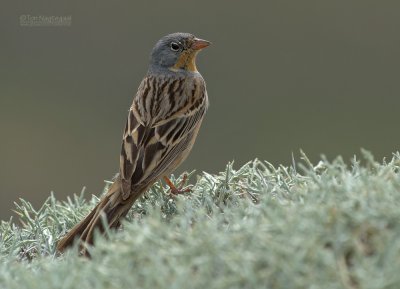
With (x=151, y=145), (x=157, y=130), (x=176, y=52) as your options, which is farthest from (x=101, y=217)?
(x=176, y=52)

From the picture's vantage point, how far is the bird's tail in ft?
10.3

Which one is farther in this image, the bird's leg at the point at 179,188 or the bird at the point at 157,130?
the bird at the point at 157,130

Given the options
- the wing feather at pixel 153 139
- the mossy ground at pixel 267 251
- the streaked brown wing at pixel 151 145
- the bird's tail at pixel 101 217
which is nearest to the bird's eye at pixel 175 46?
the wing feather at pixel 153 139

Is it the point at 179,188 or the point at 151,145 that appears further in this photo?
the point at 151,145

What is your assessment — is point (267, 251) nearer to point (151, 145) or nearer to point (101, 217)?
point (101, 217)

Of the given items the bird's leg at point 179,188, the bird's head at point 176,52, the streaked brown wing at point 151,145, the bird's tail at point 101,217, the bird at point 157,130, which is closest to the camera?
the bird's tail at point 101,217

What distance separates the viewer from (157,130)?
458 centimetres

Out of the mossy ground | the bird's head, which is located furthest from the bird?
the mossy ground

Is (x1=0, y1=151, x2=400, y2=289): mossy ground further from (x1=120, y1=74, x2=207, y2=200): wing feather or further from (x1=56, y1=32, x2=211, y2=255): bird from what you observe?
(x1=120, y1=74, x2=207, y2=200): wing feather

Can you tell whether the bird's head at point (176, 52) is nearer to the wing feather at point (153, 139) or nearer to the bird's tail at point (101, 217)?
the wing feather at point (153, 139)

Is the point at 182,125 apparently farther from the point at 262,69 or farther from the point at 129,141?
the point at 262,69

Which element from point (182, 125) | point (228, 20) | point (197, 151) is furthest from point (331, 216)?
point (228, 20)

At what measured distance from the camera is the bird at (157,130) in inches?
139

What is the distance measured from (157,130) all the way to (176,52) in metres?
0.98
